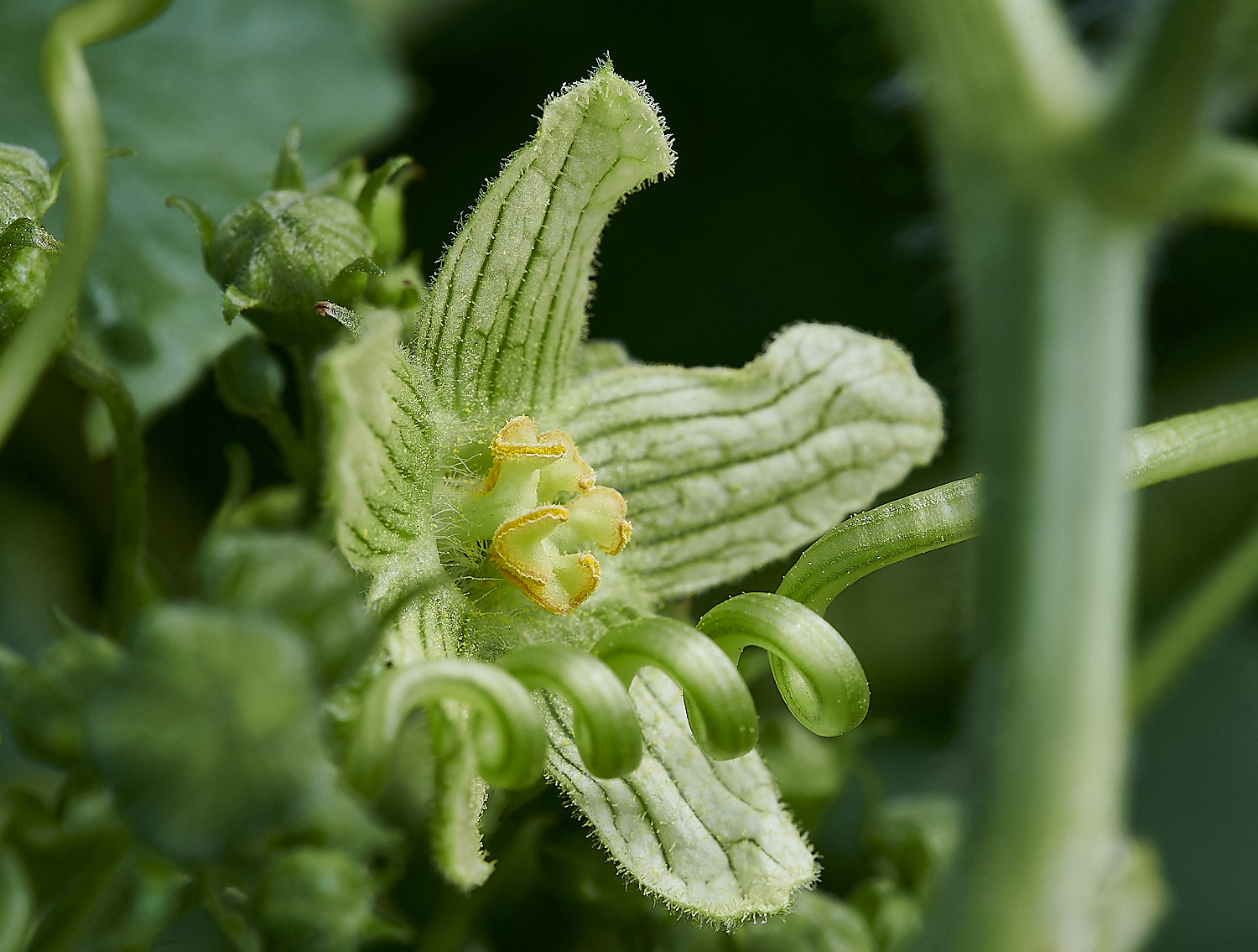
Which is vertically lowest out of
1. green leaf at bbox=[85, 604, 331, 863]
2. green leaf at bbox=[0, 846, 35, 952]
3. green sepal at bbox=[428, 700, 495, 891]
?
green leaf at bbox=[0, 846, 35, 952]

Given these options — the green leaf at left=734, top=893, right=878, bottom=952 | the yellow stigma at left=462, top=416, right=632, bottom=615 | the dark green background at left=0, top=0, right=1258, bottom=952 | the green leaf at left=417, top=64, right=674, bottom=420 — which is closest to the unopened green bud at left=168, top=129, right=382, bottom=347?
the green leaf at left=417, top=64, right=674, bottom=420

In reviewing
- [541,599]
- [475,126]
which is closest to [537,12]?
[475,126]

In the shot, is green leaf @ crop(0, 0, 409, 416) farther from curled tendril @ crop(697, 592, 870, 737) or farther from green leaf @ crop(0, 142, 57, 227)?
curled tendril @ crop(697, 592, 870, 737)

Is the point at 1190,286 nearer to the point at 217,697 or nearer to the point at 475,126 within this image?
the point at 475,126

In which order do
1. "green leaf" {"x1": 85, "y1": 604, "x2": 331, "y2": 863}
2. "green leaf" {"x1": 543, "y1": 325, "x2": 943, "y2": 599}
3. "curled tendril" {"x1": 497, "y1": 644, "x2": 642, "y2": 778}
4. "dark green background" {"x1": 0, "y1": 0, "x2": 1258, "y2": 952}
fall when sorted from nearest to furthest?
"green leaf" {"x1": 85, "y1": 604, "x2": 331, "y2": 863}
"curled tendril" {"x1": 497, "y1": 644, "x2": 642, "y2": 778}
"green leaf" {"x1": 543, "y1": 325, "x2": 943, "y2": 599}
"dark green background" {"x1": 0, "y1": 0, "x2": 1258, "y2": 952}

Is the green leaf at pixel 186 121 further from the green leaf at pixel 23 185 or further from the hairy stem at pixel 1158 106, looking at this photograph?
the hairy stem at pixel 1158 106

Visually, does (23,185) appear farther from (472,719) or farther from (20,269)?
(472,719)
